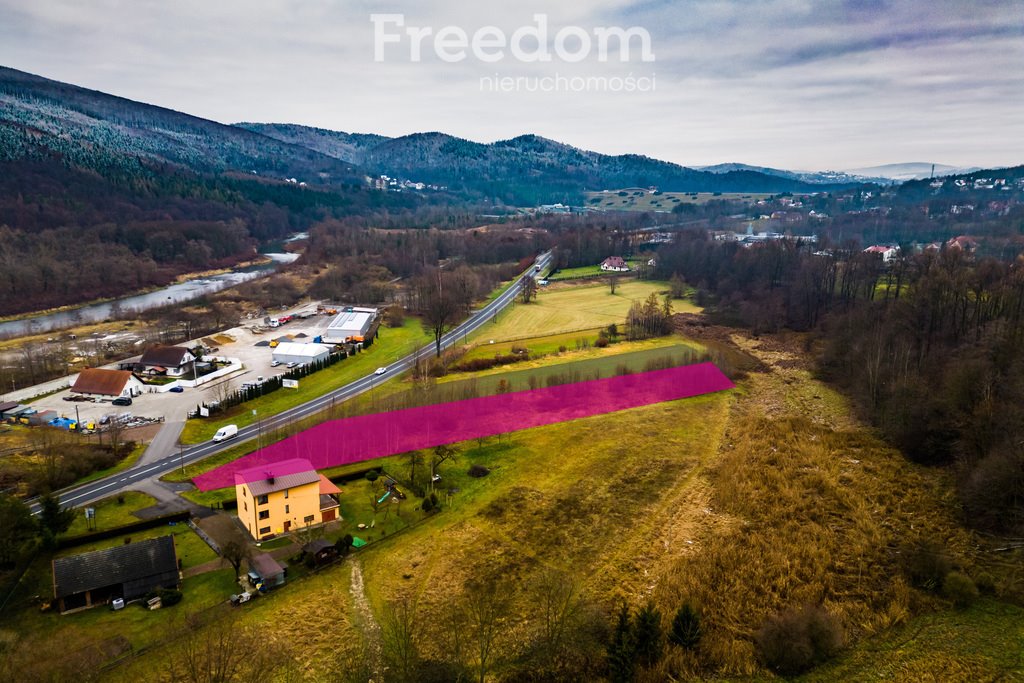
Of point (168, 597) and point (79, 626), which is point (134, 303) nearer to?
point (79, 626)

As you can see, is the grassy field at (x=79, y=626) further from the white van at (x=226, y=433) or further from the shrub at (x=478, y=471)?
the shrub at (x=478, y=471)

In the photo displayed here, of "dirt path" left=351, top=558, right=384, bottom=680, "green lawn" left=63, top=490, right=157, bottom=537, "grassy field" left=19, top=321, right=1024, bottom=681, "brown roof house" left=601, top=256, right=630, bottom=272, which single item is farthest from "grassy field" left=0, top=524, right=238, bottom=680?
"brown roof house" left=601, top=256, right=630, bottom=272

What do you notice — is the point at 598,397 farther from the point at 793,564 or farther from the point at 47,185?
the point at 47,185

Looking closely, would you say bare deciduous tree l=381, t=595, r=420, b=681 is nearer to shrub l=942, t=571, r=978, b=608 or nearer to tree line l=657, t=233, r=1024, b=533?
shrub l=942, t=571, r=978, b=608

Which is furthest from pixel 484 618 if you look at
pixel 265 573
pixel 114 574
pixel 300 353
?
pixel 300 353

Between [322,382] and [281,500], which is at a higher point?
[281,500]

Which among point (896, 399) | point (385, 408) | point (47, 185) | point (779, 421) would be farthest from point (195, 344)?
point (47, 185)
